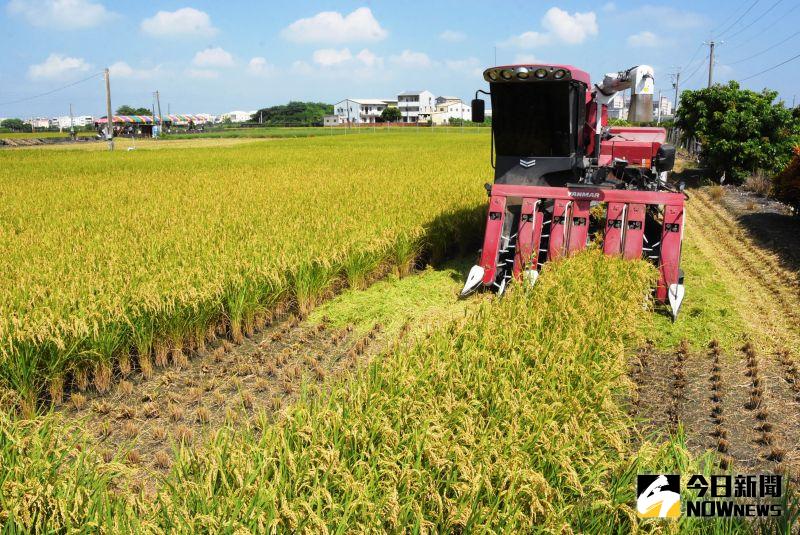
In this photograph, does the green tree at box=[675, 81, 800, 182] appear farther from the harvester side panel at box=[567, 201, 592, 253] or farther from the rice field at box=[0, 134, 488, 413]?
the harvester side panel at box=[567, 201, 592, 253]

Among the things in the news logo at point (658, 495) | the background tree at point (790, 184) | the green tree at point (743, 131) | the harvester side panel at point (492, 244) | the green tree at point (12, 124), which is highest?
the green tree at point (12, 124)

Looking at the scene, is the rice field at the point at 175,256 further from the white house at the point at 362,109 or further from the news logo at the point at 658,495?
the white house at the point at 362,109

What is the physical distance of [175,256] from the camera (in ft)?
20.0

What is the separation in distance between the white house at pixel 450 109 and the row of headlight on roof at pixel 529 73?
304ft

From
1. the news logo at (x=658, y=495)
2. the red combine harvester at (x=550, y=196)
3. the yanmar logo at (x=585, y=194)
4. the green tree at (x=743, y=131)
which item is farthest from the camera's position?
the green tree at (x=743, y=131)

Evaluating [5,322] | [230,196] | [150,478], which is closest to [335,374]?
[150,478]

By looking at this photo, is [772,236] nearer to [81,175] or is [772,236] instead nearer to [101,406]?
[101,406]

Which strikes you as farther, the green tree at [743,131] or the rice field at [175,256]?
the green tree at [743,131]

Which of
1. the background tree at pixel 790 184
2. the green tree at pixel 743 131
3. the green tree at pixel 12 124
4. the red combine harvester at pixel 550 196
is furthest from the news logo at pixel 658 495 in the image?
the green tree at pixel 12 124

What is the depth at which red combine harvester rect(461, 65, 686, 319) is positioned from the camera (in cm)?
648

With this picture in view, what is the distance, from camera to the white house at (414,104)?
103688mm

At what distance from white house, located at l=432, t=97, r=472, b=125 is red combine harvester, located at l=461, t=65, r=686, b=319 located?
302 feet

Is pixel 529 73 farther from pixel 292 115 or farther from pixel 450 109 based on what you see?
pixel 450 109

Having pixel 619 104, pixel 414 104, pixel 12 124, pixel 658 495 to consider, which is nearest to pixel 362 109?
pixel 414 104
